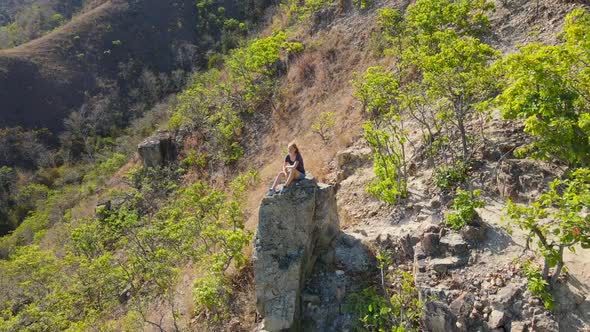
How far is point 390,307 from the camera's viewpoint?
5113 mm

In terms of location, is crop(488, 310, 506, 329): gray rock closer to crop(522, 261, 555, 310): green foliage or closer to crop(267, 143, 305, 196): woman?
crop(522, 261, 555, 310): green foliage

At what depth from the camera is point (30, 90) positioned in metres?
35.4

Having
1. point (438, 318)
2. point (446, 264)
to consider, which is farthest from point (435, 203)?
point (438, 318)

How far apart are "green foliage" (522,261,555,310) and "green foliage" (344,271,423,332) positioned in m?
1.26

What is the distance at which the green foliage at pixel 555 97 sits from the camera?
4.11 m

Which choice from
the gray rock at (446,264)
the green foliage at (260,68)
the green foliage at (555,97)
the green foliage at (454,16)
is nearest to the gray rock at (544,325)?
the gray rock at (446,264)

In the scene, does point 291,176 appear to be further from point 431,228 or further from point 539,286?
point 539,286

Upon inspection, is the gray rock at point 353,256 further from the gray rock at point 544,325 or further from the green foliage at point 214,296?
the gray rock at point 544,325

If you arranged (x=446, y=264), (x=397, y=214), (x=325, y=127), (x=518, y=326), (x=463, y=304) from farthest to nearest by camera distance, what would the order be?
(x=325, y=127) → (x=397, y=214) → (x=446, y=264) → (x=463, y=304) → (x=518, y=326)

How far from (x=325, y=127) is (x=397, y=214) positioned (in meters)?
5.80

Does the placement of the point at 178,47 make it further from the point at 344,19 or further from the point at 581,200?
the point at 581,200

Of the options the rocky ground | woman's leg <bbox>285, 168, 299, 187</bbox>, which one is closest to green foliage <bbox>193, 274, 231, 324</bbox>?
woman's leg <bbox>285, 168, 299, 187</bbox>

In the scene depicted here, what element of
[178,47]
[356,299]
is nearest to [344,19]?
[356,299]

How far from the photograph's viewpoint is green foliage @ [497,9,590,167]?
4.11 metres
